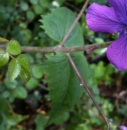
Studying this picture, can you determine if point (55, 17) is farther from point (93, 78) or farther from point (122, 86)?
point (122, 86)

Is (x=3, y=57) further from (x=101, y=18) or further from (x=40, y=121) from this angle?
(x=40, y=121)

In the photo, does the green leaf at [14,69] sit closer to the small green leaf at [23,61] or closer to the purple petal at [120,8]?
the small green leaf at [23,61]

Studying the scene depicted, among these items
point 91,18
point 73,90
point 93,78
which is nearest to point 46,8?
point 93,78

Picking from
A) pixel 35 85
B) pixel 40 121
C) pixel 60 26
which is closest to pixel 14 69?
pixel 60 26

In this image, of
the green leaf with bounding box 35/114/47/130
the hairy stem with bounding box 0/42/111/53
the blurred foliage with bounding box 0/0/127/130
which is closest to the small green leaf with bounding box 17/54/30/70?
the hairy stem with bounding box 0/42/111/53

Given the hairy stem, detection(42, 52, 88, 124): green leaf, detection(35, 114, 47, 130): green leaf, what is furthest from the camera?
detection(35, 114, 47, 130): green leaf

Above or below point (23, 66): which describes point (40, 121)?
below

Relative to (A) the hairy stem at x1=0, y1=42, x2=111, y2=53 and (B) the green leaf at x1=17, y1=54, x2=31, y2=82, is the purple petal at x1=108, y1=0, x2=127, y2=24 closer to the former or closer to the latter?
(A) the hairy stem at x1=0, y1=42, x2=111, y2=53

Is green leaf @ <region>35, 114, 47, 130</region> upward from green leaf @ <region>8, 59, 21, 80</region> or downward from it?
downward
